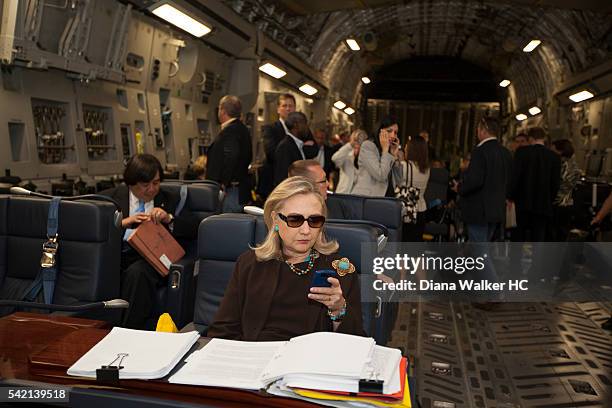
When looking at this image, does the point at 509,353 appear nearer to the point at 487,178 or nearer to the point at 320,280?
the point at 487,178

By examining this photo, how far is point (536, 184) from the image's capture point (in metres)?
7.96

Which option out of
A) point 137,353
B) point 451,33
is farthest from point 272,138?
point 451,33

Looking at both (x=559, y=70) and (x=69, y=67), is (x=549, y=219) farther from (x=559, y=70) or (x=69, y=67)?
(x=559, y=70)

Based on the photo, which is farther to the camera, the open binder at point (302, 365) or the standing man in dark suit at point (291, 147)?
the standing man in dark suit at point (291, 147)

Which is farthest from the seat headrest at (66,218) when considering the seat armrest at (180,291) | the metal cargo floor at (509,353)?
the metal cargo floor at (509,353)

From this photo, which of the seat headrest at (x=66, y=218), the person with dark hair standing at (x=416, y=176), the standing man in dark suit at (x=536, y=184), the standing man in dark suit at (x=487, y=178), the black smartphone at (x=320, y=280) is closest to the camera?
the black smartphone at (x=320, y=280)

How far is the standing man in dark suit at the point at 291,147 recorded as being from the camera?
22.0 ft

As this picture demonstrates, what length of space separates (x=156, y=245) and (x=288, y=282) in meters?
1.92

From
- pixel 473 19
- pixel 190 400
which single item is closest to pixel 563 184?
pixel 190 400

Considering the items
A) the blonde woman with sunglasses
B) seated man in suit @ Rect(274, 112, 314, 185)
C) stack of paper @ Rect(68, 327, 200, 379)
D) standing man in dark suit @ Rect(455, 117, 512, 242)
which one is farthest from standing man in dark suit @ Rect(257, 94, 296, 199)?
stack of paper @ Rect(68, 327, 200, 379)

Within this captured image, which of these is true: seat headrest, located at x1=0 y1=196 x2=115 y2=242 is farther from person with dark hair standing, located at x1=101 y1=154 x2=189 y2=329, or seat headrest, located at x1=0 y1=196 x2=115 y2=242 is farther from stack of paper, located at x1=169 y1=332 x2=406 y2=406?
stack of paper, located at x1=169 y1=332 x2=406 y2=406

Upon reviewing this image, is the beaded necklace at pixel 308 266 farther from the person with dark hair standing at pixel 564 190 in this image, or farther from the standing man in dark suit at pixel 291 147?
the person with dark hair standing at pixel 564 190

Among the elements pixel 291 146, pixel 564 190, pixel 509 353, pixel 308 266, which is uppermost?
pixel 291 146

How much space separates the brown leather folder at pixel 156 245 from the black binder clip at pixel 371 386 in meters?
3.04
